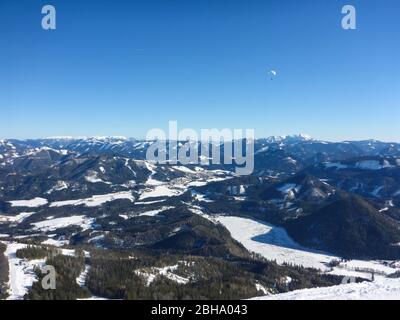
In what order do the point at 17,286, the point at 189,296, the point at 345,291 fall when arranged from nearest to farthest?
the point at 345,291 < the point at 17,286 < the point at 189,296

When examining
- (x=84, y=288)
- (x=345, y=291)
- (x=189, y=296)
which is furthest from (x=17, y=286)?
(x=345, y=291)
